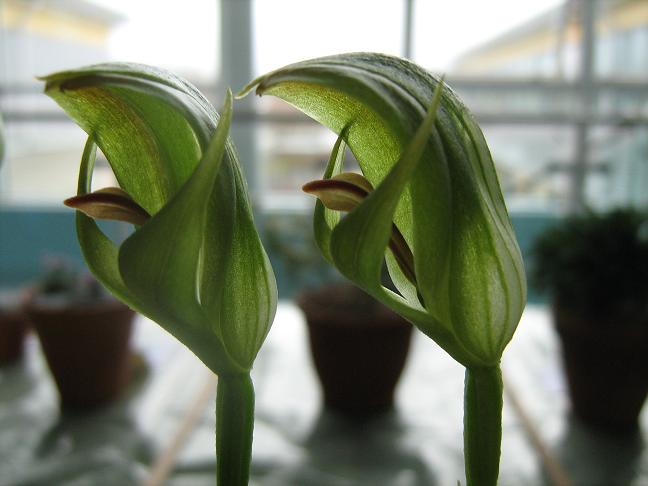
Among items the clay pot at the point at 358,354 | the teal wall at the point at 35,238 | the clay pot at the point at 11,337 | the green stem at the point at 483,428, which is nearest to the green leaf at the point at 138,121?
the green stem at the point at 483,428

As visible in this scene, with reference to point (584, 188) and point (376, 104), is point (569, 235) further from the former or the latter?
point (584, 188)

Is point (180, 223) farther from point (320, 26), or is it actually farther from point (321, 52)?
point (320, 26)

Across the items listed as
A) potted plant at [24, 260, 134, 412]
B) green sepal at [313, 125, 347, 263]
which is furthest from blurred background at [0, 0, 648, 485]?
green sepal at [313, 125, 347, 263]

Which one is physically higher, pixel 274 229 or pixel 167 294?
pixel 167 294

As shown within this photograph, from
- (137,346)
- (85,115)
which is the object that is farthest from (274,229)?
(85,115)

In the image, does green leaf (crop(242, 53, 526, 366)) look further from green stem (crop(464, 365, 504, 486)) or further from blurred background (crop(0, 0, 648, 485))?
blurred background (crop(0, 0, 648, 485))

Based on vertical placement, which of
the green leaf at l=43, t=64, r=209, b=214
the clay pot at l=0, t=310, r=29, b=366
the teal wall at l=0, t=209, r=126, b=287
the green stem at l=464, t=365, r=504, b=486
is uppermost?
the green leaf at l=43, t=64, r=209, b=214
